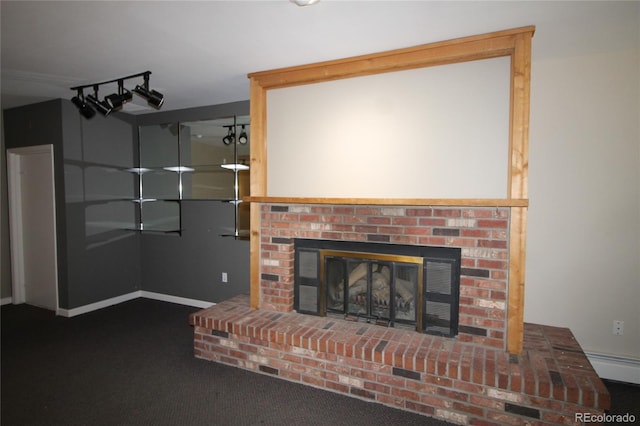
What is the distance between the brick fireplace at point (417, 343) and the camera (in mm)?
1988

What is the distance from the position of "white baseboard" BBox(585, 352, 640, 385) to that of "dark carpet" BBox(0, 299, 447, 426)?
4.98 feet

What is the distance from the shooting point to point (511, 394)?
1.98m

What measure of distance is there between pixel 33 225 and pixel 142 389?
119 inches

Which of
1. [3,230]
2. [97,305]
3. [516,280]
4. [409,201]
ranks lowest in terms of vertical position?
[97,305]

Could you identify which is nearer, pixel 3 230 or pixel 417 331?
pixel 417 331

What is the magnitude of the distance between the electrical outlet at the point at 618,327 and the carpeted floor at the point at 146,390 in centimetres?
37

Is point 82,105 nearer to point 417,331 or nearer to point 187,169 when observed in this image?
point 187,169

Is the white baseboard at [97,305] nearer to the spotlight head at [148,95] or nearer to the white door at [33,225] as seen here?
the white door at [33,225]

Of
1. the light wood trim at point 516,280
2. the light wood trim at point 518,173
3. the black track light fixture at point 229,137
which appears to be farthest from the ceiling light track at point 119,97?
the light wood trim at point 516,280

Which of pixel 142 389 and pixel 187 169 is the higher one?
pixel 187 169

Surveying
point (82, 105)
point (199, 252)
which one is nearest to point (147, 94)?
point (82, 105)

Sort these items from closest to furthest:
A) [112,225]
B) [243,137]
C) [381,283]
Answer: [381,283], [243,137], [112,225]

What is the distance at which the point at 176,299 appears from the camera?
4367 millimetres
